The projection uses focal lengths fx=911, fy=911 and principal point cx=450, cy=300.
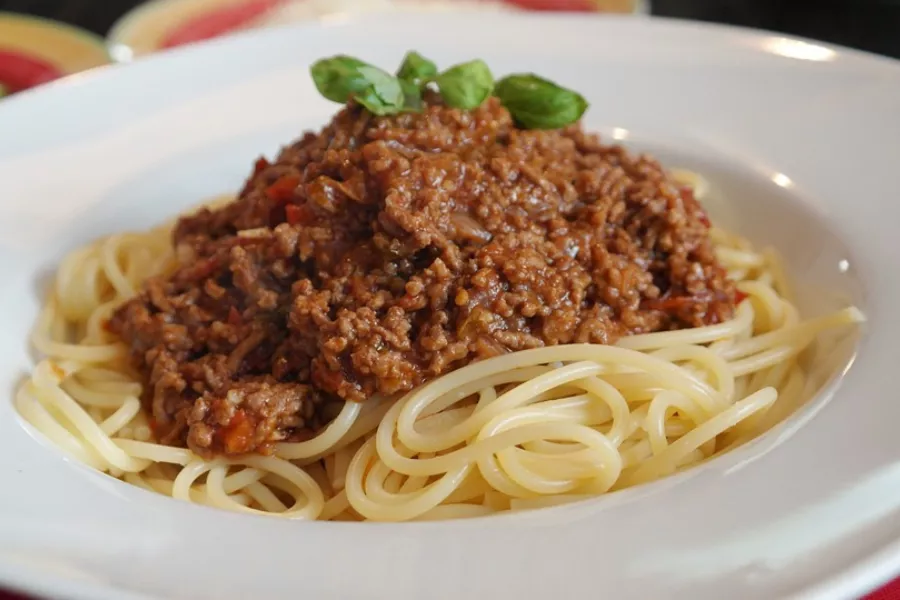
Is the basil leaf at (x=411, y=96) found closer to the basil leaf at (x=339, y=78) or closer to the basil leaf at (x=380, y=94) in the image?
the basil leaf at (x=380, y=94)

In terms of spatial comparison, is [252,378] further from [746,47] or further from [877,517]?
[746,47]

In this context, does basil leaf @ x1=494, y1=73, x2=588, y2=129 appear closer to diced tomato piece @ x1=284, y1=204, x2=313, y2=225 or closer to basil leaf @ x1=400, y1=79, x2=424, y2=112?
basil leaf @ x1=400, y1=79, x2=424, y2=112

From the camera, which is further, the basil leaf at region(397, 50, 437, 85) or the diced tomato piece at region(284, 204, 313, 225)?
the basil leaf at region(397, 50, 437, 85)

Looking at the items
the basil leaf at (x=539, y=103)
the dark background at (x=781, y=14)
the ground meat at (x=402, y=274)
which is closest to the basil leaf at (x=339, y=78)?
the ground meat at (x=402, y=274)

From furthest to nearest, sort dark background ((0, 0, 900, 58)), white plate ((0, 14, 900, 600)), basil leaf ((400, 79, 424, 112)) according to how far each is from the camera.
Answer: dark background ((0, 0, 900, 58)), basil leaf ((400, 79, 424, 112)), white plate ((0, 14, 900, 600))

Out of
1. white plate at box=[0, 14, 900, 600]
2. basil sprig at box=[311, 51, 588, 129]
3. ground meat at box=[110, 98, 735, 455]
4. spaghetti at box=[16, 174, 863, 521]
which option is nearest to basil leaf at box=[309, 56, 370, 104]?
basil sprig at box=[311, 51, 588, 129]

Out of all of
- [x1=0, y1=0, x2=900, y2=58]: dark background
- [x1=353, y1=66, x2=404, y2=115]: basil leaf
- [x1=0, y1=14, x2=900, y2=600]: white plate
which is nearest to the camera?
[x1=0, y1=14, x2=900, y2=600]: white plate
